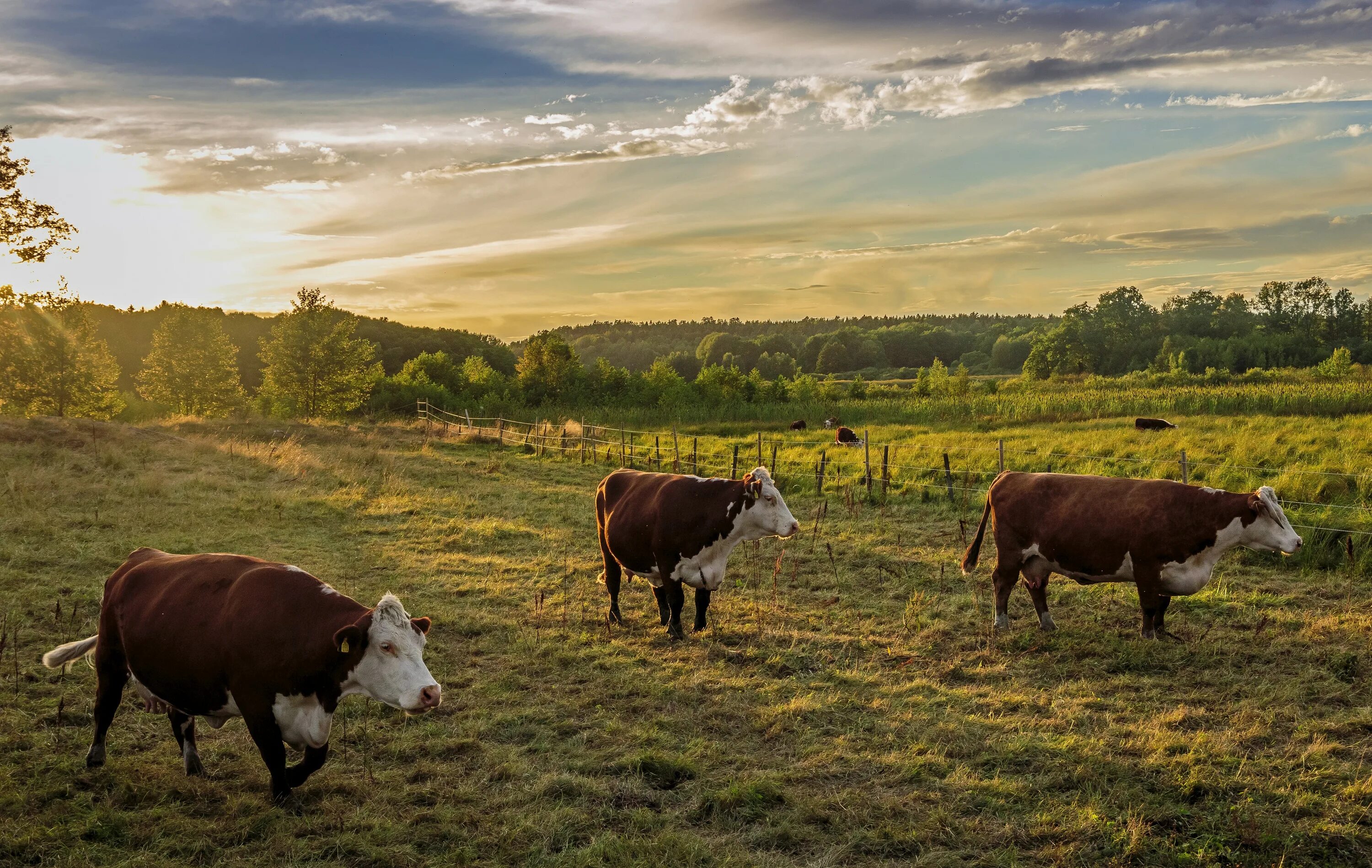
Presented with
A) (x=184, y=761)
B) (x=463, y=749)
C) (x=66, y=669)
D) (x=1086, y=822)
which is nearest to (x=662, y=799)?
(x=463, y=749)

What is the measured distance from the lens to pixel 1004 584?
8711 millimetres

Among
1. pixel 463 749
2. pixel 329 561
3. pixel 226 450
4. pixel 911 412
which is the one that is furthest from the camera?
pixel 911 412

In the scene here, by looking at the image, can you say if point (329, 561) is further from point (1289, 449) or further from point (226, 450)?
point (1289, 449)

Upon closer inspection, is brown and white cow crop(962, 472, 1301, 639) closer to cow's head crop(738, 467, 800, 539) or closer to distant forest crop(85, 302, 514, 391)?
cow's head crop(738, 467, 800, 539)

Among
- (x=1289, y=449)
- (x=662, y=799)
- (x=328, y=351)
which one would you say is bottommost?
(x=662, y=799)

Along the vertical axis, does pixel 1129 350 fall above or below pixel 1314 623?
above

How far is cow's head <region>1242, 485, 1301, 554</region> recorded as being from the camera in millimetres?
7641

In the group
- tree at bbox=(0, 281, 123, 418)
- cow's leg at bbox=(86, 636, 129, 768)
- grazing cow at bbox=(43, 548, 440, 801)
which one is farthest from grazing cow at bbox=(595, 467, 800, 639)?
tree at bbox=(0, 281, 123, 418)

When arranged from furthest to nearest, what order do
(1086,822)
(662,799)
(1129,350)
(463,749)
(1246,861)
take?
1. (1129,350)
2. (463,749)
3. (662,799)
4. (1086,822)
5. (1246,861)

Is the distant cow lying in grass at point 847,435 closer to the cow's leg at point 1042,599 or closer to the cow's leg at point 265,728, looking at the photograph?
the cow's leg at point 1042,599

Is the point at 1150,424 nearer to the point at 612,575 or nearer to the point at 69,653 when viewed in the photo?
the point at 612,575

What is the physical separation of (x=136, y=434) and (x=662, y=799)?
23.5 meters

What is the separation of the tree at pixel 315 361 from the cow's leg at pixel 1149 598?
48.2m

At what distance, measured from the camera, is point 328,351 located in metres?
49.0
